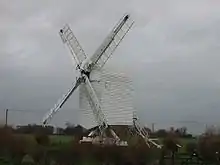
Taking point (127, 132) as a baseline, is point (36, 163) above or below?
below

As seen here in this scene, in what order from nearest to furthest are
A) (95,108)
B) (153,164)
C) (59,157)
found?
(59,157)
(153,164)
(95,108)

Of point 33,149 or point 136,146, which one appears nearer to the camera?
point 33,149

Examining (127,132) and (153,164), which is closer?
(153,164)

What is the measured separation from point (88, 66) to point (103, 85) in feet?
13.4

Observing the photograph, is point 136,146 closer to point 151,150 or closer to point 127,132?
point 151,150

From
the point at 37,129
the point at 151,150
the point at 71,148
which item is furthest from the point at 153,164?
the point at 37,129

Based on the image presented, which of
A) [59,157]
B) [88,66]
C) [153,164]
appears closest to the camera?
[59,157]

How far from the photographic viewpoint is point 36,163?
43.5 meters

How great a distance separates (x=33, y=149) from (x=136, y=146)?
29.9ft

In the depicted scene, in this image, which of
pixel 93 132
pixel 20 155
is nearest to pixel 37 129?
pixel 93 132

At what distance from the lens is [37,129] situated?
56.7 meters

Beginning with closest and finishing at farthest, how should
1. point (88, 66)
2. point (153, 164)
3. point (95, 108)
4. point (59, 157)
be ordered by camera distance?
1. point (59, 157)
2. point (153, 164)
3. point (95, 108)
4. point (88, 66)

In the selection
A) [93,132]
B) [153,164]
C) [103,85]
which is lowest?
[153,164]

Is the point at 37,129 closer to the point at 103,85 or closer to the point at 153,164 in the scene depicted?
the point at 103,85
